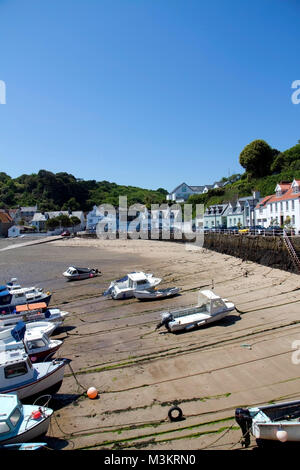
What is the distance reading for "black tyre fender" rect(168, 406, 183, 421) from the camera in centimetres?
838

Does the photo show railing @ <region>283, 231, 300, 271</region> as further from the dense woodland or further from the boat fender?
the dense woodland

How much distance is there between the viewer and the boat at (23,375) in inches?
361

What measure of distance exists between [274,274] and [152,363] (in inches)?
710

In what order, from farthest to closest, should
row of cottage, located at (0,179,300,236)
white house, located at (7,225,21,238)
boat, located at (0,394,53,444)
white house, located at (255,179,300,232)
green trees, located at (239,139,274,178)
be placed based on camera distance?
white house, located at (7,225,21,238) → green trees, located at (239,139,274,178) → row of cottage, located at (0,179,300,236) → white house, located at (255,179,300,232) → boat, located at (0,394,53,444)

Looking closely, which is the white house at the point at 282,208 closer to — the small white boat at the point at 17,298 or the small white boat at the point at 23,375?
the small white boat at the point at 17,298

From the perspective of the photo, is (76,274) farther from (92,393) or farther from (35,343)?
(92,393)

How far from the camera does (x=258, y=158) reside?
74500 mm

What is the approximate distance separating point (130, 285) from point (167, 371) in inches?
463

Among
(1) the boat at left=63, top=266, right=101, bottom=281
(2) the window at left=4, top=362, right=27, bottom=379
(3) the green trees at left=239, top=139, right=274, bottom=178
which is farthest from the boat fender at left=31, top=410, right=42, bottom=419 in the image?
(3) the green trees at left=239, top=139, right=274, bottom=178

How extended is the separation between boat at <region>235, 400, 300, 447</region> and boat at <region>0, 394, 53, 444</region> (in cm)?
467

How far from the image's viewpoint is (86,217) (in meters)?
137


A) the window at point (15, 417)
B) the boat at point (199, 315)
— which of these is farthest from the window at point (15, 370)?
the boat at point (199, 315)

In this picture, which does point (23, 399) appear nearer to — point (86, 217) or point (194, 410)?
point (194, 410)
